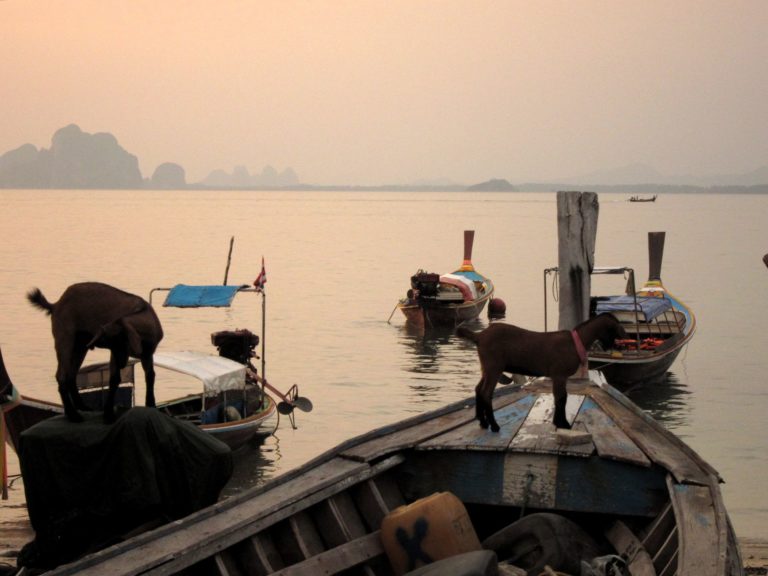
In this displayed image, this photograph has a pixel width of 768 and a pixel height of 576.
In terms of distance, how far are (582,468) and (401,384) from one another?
65.8 ft

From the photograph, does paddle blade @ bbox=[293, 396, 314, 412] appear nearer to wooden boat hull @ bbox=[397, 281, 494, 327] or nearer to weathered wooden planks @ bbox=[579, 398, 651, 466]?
weathered wooden planks @ bbox=[579, 398, 651, 466]

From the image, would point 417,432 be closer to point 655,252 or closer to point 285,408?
point 285,408

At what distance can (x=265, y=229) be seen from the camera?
141 m

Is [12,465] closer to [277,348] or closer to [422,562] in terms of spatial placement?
[422,562]

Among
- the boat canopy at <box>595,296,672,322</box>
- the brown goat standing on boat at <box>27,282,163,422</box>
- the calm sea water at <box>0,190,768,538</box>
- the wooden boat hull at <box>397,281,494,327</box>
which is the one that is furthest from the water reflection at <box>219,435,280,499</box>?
the wooden boat hull at <box>397,281,494,327</box>

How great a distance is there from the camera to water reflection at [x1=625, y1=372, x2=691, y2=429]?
23.9 metres

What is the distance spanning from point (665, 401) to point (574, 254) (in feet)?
43.8

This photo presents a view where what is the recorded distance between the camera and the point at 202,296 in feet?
64.2

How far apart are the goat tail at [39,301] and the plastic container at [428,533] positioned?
162 inches

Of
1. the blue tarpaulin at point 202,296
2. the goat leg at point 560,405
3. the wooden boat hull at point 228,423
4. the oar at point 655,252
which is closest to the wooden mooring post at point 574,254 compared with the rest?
the goat leg at point 560,405

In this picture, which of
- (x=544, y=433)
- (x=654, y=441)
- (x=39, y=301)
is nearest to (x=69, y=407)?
(x=39, y=301)

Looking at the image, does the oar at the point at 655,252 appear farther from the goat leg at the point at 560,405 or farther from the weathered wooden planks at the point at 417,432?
the goat leg at the point at 560,405

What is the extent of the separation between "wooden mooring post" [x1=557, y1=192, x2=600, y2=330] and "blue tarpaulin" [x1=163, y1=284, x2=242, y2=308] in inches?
295

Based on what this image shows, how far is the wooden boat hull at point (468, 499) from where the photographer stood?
7.02 meters
